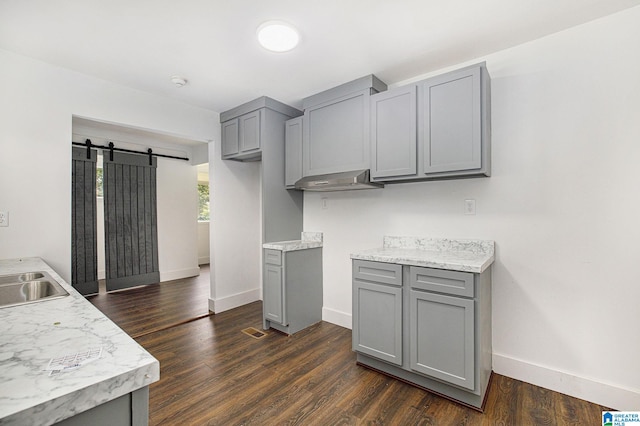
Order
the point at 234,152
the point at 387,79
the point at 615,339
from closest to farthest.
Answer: the point at 615,339 < the point at 387,79 < the point at 234,152

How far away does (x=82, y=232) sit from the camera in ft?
14.2

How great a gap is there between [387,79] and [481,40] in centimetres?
84

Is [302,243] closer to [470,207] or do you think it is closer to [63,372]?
[470,207]

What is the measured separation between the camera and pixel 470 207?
2.42 meters

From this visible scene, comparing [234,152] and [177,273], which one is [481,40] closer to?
[234,152]

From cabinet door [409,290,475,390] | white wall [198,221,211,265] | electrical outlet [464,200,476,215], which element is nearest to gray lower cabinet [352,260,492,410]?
cabinet door [409,290,475,390]

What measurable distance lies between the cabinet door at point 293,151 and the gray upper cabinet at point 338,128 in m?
0.08

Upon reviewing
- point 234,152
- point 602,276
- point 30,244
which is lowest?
point 602,276

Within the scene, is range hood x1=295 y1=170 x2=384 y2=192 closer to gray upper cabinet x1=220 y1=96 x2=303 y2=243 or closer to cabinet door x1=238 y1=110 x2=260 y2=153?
gray upper cabinet x1=220 y1=96 x2=303 y2=243

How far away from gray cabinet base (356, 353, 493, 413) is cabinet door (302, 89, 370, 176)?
167 cm

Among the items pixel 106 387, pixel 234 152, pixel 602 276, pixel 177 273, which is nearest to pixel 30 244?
pixel 234 152

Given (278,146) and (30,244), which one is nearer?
(30,244)

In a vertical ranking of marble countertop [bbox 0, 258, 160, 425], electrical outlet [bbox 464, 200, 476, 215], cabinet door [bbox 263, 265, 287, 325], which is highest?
electrical outlet [bbox 464, 200, 476, 215]

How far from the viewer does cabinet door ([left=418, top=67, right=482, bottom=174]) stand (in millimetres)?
2135
